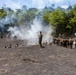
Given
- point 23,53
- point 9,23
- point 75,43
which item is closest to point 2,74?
point 23,53

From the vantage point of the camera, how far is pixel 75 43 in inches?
1399

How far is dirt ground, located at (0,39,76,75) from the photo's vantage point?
21373mm

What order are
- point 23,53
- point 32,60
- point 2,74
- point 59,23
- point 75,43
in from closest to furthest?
point 2,74, point 32,60, point 23,53, point 75,43, point 59,23

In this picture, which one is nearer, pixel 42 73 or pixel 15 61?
pixel 42 73

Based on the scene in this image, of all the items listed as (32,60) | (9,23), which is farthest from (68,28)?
(32,60)

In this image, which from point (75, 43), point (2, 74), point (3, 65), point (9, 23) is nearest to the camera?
point (2, 74)

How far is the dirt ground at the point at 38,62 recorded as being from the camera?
21373 millimetres

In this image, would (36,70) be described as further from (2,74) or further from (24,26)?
(24,26)

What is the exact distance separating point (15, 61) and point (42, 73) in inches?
207

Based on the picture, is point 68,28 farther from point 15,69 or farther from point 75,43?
point 15,69

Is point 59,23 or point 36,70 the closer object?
point 36,70

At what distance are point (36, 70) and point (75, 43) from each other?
48.9ft

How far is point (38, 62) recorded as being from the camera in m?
25.0

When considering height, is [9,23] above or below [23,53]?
above
